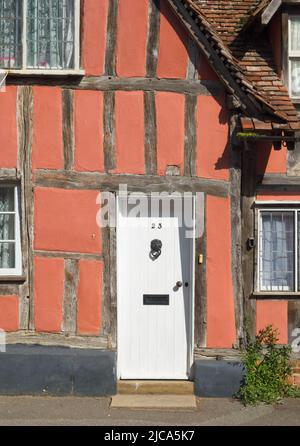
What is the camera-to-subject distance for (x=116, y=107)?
415 inches

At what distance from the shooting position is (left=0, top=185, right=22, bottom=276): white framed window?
10656 millimetres

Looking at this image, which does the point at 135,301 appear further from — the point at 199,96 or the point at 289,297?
the point at 199,96

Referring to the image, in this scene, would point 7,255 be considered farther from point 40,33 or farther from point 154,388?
point 40,33

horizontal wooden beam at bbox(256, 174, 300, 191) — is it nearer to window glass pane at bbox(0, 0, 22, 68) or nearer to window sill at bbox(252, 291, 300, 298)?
window sill at bbox(252, 291, 300, 298)

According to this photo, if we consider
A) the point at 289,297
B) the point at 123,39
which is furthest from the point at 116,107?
the point at 289,297

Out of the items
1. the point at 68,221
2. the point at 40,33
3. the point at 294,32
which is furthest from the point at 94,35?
the point at 294,32

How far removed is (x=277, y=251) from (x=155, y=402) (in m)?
2.62

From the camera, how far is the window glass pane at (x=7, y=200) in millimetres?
10750

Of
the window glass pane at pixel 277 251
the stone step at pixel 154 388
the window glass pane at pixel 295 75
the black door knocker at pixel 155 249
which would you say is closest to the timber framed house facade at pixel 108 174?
the stone step at pixel 154 388

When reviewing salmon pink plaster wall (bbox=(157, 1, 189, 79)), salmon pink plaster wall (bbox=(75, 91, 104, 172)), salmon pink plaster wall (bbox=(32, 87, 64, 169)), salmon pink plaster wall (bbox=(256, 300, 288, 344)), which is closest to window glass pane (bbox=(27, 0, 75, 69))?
salmon pink plaster wall (bbox=(32, 87, 64, 169))

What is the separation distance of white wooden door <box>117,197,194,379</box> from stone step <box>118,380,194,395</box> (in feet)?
0.74

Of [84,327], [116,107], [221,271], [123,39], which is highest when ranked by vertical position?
[123,39]

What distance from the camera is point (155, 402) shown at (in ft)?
33.1

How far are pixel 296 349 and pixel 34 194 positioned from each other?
3999 millimetres
